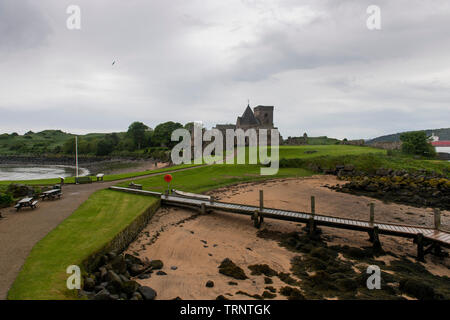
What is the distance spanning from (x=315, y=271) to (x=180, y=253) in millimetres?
6153

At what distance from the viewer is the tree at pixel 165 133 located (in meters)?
98.5

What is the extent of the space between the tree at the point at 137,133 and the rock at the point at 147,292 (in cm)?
10732

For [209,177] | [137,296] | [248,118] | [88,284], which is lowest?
[137,296]

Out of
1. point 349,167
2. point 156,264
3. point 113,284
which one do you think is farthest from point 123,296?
point 349,167

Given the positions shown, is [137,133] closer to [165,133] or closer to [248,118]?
[165,133]

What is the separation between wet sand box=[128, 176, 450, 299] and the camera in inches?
358

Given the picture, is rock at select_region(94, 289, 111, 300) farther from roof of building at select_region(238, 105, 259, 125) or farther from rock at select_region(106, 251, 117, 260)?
roof of building at select_region(238, 105, 259, 125)

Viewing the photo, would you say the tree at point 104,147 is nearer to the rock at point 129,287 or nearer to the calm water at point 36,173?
the calm water at point 36,173

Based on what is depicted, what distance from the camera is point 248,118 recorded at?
76562 millimetres

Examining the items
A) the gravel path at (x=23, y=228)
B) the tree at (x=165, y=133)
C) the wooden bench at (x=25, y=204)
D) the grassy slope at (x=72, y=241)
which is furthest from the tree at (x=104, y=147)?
the wooden bench at (x=25, y=204)

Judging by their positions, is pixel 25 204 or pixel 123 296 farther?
pixel 25 204

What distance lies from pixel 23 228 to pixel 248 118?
69.5m

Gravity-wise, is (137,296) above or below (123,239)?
below

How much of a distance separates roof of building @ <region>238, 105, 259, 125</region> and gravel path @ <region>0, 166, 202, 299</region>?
62.4 metres
